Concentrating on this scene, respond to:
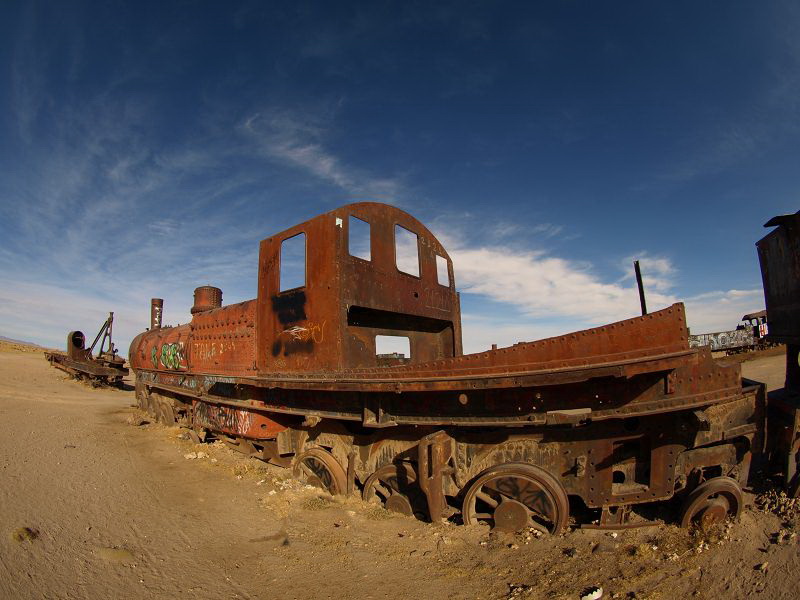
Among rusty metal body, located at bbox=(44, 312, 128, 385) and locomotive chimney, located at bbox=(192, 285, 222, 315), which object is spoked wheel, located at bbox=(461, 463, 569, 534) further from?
rusty metal body, located at bbox=(44, 312, 128, 385)

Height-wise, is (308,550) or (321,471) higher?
(321,471)

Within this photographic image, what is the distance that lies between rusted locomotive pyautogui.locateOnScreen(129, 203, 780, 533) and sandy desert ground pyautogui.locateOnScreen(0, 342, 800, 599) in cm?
28

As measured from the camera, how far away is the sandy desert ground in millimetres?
3157

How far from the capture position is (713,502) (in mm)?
3496

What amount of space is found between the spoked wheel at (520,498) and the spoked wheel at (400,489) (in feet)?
2.27

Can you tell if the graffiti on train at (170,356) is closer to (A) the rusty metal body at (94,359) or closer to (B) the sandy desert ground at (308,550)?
(B) the sandy desert ground at (308,550)

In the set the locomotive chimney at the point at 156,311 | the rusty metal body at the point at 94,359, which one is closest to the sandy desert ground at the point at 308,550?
the locomotive chimney at the point at 156,311

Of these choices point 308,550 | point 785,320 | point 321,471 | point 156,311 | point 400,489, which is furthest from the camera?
point 156,311

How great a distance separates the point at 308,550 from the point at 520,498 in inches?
84.2

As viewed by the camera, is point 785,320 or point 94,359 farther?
point 94,359

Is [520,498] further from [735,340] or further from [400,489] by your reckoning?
[735,340]

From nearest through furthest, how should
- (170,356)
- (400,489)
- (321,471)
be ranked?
(400,489) → (321,471) → (170,356)

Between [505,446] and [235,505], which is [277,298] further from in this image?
[505,446]

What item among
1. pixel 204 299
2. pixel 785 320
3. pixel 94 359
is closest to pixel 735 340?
pixel 785 320
